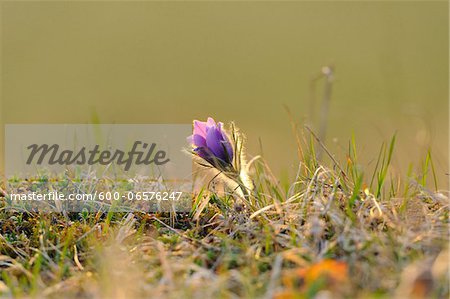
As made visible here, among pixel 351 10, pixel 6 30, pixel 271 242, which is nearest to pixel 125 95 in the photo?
pixel 6 30

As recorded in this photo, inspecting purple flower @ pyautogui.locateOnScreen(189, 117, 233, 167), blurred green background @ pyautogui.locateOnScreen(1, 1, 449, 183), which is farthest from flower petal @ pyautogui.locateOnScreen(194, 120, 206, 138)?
blurred green background @ pyautogui.locateOnScreen(1, 1, 449, 183)

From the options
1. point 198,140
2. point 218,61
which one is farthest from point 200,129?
point 218,61

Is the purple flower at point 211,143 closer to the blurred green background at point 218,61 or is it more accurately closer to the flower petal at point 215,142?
the flower petal at point 215,142

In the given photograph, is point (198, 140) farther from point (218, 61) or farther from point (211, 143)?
point (218, 61)

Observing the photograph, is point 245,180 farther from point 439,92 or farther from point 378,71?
point 378,71

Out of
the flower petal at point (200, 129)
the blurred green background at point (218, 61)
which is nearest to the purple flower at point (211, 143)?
the flower petal at point (200, 129)

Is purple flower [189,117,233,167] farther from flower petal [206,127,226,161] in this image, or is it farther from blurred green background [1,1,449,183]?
blurred green background [1,1,449,183]
